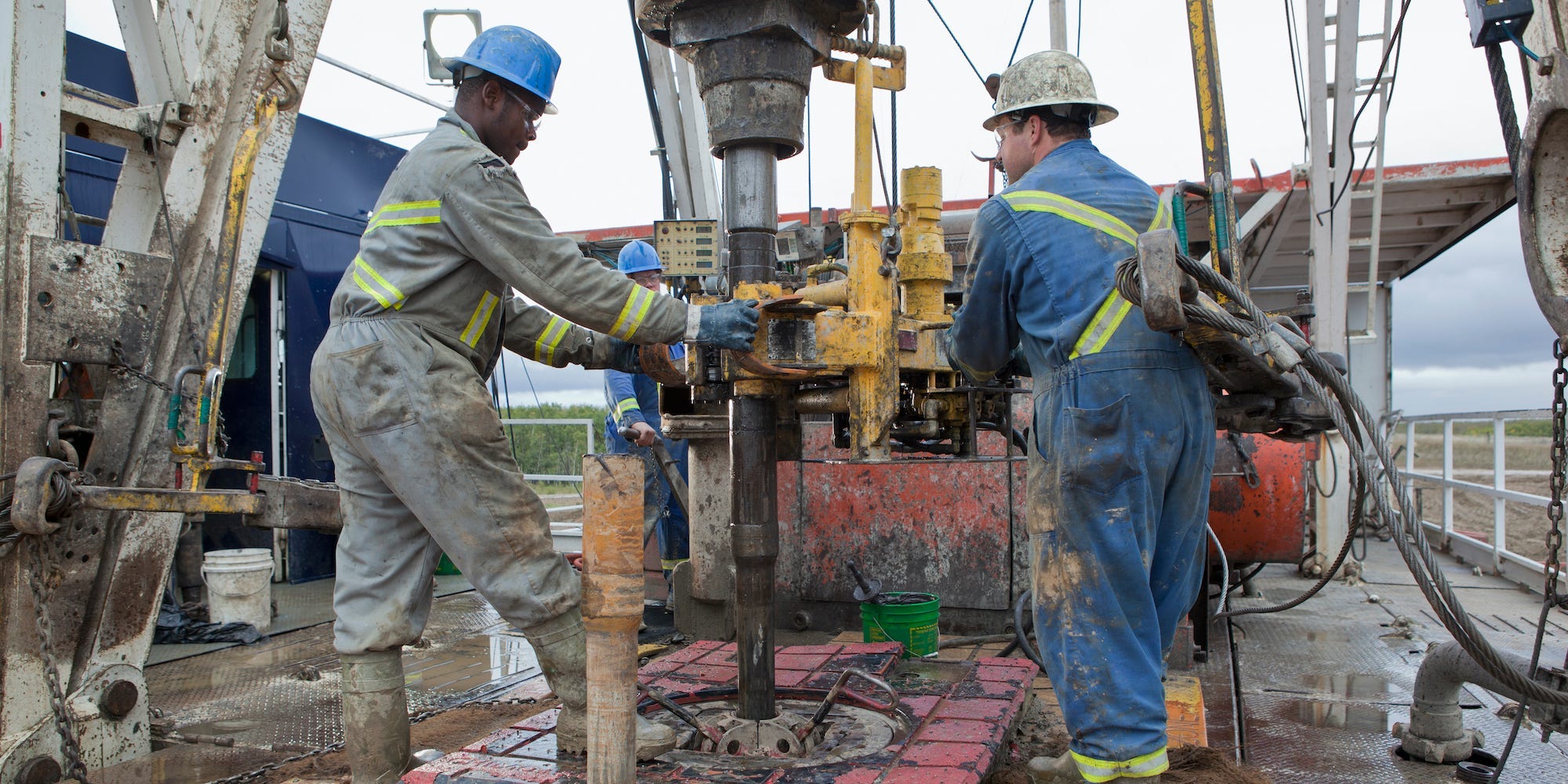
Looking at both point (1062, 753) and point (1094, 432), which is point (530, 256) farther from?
point (1062, 753)

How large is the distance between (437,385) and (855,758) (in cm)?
150

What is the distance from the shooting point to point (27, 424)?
11.0 ft

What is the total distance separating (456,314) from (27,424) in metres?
1.73

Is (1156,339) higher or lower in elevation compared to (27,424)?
higher

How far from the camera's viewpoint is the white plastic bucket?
570 centimetres

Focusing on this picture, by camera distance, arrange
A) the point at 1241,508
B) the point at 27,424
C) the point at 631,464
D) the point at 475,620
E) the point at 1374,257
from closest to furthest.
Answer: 1. the point at 631,464
2. the point at 27,424
3. the point at 1241,508
4. the point at 475,620
5. the point at 1374,257

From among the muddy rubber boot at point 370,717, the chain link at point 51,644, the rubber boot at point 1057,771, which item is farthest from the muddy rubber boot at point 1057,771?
the chain link at point 51,644

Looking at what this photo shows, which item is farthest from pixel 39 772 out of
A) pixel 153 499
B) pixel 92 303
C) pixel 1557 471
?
pixel 1557 471

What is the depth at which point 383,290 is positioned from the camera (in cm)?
267

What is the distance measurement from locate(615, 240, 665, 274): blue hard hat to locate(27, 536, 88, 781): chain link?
11.3 ft

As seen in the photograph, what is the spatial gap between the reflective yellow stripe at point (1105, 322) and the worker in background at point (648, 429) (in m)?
3.41

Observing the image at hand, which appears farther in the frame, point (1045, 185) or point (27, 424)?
point (27, 424)

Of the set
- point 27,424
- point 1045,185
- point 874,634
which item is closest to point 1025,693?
point 874,634

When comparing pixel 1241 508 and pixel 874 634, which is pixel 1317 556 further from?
pixel 874 634
